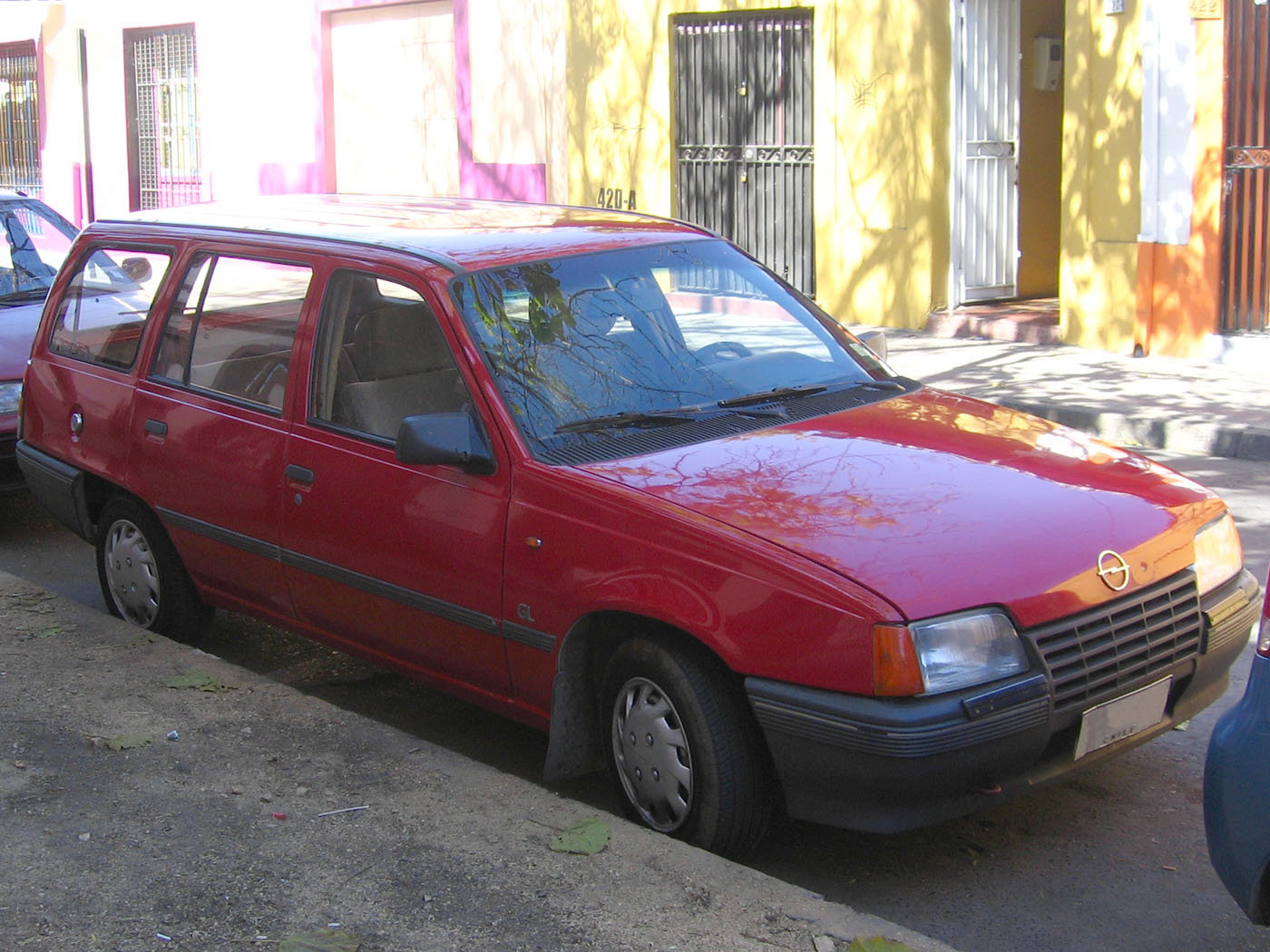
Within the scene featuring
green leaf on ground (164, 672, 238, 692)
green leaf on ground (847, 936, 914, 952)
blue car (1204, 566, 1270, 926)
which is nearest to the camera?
blue car (1204, 566, 1270, 926)

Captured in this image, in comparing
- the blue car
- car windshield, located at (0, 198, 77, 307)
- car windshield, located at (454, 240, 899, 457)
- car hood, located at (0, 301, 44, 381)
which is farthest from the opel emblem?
car windshield, located at (0, 198, 77, 307)

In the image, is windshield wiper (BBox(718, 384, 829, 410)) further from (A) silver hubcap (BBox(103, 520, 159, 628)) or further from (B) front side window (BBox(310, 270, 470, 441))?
(A) silver hubcap (BBox(103, 520, 159, 628))

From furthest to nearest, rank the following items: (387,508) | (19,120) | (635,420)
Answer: (19,120), (387,508), (635,420)

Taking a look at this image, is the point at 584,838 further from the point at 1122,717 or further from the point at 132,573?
the point at 132,573

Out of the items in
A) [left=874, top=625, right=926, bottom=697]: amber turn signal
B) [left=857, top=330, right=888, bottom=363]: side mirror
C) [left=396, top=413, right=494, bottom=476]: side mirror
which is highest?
[left=857, top=330, right=888, bottom=363]: side mirror

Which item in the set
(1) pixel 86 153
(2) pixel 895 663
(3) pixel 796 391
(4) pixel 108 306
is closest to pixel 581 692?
(2) pixel 895 663

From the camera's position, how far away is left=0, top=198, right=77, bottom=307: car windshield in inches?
353

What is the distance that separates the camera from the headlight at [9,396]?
7.82 m

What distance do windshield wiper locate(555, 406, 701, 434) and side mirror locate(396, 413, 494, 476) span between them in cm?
23

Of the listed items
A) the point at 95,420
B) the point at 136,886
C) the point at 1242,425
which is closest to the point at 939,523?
the point at 136,886

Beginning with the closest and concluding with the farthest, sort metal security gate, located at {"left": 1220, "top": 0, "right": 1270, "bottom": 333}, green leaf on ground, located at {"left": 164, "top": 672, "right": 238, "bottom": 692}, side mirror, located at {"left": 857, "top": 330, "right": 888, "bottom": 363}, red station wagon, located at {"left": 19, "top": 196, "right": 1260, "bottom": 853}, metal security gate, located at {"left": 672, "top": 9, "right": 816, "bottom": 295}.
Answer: red station wagon, located at {"left": 19, "top": 196, "right": 1260, "bottom": 853} → green leaf on ground, located at {"left": 164, "top": 672, "right": 238, "bottom": 692} → side mirror, located at {"left": 857, "top": 330, "right": 888, "bottom": 363} → metal security gate, located at {"left": 1220, "top": 0, "right": 1270, "bottom": 333} → metal security gate, located at {"left": 672, "top": 9, "right": 816, "bottom": 295}

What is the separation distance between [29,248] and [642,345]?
5.94m

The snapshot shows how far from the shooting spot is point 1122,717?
3.84 meters

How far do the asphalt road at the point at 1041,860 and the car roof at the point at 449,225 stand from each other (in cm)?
159
